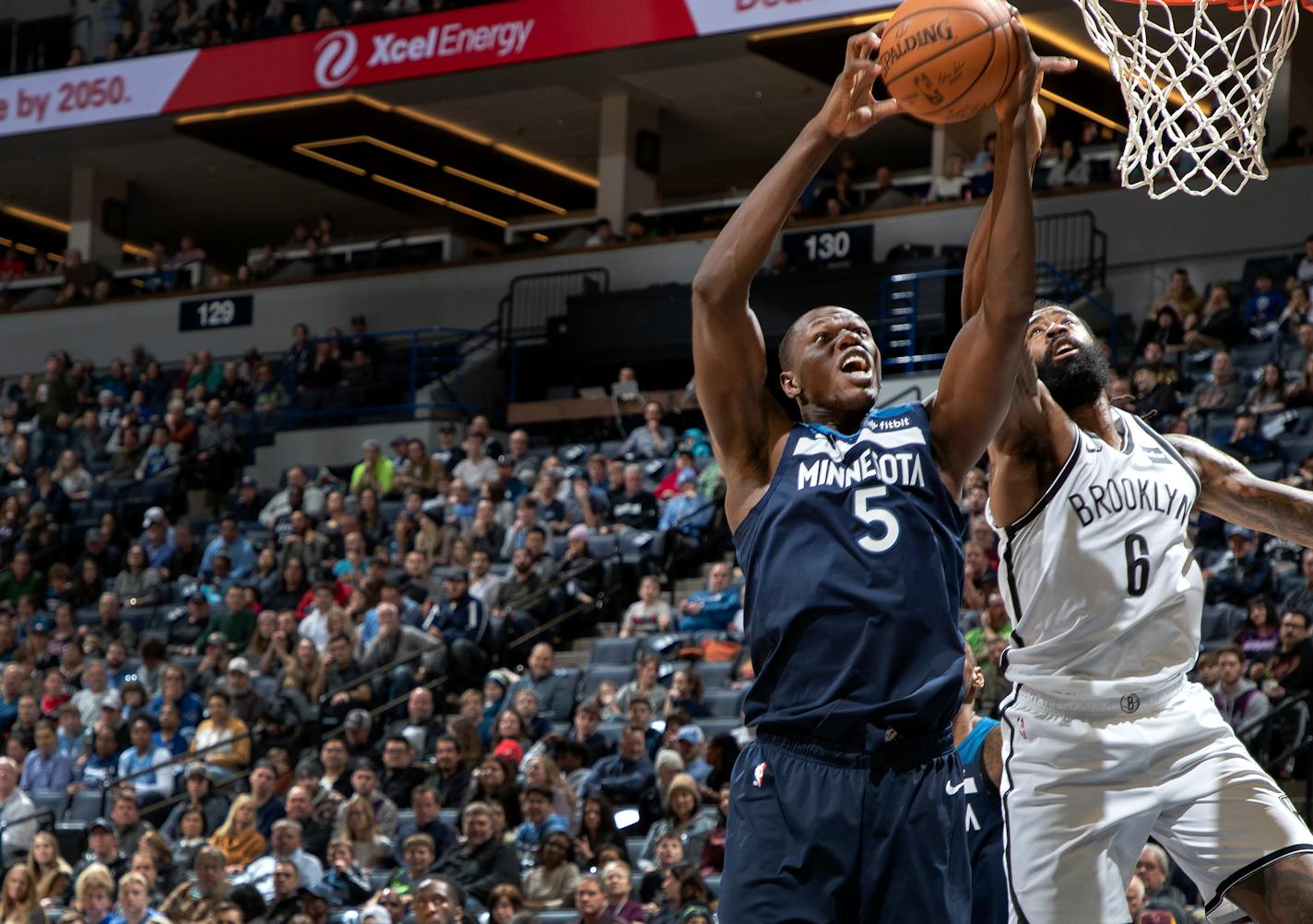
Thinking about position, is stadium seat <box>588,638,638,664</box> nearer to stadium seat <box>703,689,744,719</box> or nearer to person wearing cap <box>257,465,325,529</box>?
stadium seat <box>703,689,744,719</box>

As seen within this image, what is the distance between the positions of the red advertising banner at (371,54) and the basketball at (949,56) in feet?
44.1

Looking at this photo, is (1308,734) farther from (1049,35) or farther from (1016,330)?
(1049,35)

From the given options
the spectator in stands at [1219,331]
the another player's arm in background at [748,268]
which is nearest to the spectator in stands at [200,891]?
the another player's arm in background at [748,268]

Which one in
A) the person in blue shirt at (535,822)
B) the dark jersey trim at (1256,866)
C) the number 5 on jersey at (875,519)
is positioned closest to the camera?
the number 5 on jersey at (875,519)

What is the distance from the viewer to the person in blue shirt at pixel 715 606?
43.4 ft

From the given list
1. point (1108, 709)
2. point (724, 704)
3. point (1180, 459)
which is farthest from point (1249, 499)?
point (724, 704)

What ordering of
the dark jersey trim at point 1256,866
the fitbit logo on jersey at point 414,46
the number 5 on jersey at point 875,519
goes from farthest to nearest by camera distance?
the fitbit logo on jersey at point 414,46 < the dark jersey trim at point 1256,866 < the number 5 on jersey at point 875,519

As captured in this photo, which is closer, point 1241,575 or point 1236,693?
point 1236,693

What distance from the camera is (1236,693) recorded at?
10.0 metres

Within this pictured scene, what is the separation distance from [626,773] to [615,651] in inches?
91.6

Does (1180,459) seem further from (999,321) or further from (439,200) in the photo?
(439,200)

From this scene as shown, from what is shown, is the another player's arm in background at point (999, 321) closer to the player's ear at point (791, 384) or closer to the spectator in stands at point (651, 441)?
the player's ear at point (791, 384)

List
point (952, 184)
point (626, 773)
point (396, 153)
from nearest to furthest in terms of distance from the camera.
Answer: point (626, 773) → point (952, 184) → point (396, 153)

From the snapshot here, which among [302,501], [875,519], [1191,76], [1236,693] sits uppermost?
[1191,76]
